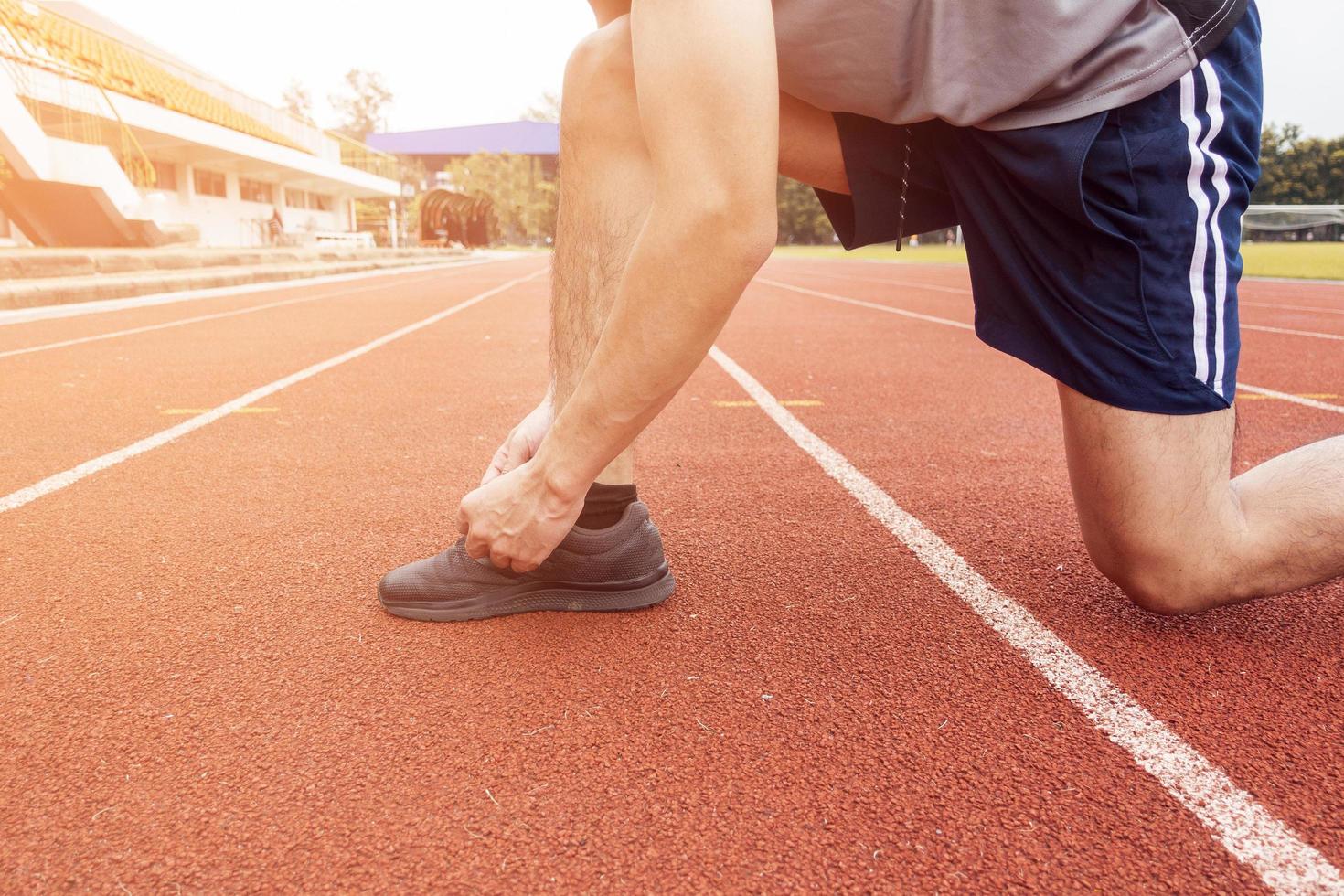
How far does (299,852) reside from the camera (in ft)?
3.74

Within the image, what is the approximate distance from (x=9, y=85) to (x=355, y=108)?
3630 inches

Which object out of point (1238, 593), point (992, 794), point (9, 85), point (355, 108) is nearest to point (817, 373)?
point (1238, 593)

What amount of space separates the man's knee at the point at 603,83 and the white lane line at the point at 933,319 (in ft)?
9.70

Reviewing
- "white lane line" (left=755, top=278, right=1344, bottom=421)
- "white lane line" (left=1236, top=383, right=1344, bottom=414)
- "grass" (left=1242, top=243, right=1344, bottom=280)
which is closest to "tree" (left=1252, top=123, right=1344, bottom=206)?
"grass" (left=1242, top=243, right=1344, bottom=280)

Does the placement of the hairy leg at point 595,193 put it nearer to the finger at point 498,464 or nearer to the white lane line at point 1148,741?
the finger at point 498,464

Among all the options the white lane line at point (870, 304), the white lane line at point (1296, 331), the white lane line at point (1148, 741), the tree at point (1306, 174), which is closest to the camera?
the white lane line at point (1148, 741)

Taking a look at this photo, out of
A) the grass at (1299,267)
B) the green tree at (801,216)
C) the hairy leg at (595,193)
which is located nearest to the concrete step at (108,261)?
the hairy leg at (595,193)

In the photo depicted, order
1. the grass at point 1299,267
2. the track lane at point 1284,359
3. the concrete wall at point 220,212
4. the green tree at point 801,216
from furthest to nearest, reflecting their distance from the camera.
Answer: the green tree at point 801,216, the concrete wall at point 220,212, the grass at point 1299,267, the track lane at point 1284,359

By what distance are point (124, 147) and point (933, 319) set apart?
65.8 ft

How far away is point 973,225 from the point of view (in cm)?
156

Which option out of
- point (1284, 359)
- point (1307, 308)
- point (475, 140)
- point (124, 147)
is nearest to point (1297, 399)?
point (1284, 359)

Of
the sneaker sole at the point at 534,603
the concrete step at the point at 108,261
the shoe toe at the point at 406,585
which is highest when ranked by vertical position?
the concrete step at the point at 108,261

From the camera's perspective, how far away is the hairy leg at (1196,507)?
1.52 m

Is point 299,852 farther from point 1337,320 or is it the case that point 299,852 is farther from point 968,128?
point 1337,320
